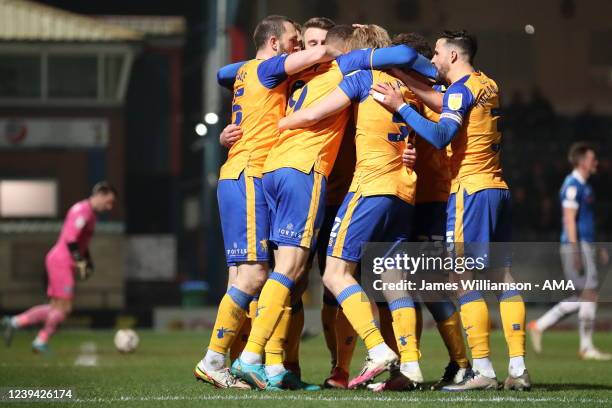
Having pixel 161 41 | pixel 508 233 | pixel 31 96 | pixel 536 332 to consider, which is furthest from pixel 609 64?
pixel 508 233

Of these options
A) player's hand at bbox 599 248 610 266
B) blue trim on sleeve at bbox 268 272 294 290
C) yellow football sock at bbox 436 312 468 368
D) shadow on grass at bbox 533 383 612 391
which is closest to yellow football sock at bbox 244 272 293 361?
blue trim on sleeve at bbox 268 272 294 290

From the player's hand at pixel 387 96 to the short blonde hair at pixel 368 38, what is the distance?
0.48 metres

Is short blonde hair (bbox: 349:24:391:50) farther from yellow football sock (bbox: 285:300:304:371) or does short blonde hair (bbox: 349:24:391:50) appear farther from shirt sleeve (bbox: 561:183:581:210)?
shirt sleeve (bbox: 561:183:581:210)

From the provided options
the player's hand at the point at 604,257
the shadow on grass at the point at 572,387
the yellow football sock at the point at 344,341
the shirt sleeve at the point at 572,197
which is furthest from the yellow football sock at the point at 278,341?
the shirt sleeve at the point at 572,197

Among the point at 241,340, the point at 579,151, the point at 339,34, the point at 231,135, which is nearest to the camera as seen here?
the point at 339,34

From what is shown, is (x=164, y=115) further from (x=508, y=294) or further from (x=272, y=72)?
(x=508, y=294)

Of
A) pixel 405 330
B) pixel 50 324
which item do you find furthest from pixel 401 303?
pixel 50 324

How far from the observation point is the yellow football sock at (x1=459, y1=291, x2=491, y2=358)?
8352mm

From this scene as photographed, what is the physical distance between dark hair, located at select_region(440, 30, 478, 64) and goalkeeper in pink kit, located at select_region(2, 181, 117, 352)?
753 cm

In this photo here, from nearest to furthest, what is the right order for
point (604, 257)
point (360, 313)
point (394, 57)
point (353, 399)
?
point (353, 399)
point (360, 313)
point (394, 57)
point (604, 257)

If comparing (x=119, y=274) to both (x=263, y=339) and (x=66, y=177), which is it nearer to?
(x=66, y=177)

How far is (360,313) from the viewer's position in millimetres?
8070

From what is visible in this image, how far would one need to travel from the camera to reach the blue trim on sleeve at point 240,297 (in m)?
8.62

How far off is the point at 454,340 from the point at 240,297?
1449mm
